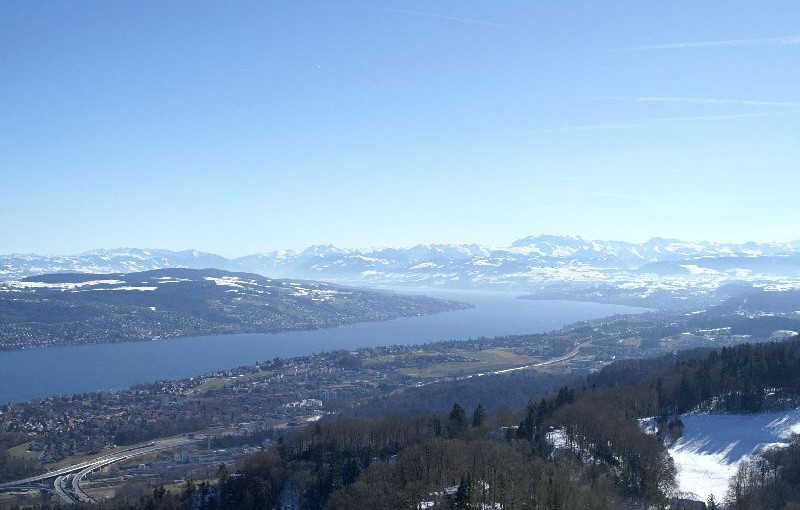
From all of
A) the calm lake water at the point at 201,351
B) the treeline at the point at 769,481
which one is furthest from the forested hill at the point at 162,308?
the treeline at the point at 769,481

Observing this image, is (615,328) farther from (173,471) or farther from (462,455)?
(462,455)

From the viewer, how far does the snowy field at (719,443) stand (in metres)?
32.1

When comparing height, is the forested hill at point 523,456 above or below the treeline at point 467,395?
above

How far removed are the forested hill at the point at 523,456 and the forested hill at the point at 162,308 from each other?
101 metres

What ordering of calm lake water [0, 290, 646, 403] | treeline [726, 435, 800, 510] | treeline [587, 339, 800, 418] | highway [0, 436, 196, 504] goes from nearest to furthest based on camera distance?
treeline [726, 435, 800, 510]
treeline [587, 339, 800, 418]
highway [0, 436, 196, 504]
calm lake water [0, 290, 646, 403]

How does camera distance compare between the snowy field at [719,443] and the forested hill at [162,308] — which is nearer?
the snowy field at [719,443]

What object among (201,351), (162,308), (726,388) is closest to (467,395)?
(726,388)

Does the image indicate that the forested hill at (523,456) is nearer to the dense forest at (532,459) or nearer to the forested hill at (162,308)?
the dense forest at (532,459)

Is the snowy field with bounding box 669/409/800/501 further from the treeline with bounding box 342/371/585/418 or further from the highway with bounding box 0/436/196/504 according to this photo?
the highway with bounding box 0/436/196/504

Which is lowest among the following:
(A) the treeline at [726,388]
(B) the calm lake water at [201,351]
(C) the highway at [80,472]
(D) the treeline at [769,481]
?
(C) the highway at [80,472]

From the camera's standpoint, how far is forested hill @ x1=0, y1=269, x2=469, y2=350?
135 m

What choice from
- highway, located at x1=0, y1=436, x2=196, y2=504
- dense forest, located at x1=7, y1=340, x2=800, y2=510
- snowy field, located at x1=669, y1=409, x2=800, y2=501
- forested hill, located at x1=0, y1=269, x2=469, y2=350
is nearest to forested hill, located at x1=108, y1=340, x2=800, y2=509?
dense forest, located at x1=7, y1=340, x2=800, y2=510

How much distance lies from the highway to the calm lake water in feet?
92.8

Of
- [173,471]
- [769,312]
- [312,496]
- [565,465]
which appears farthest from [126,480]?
[769,312]
